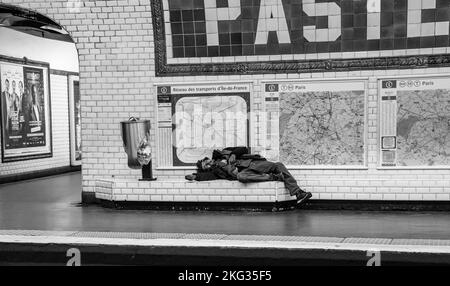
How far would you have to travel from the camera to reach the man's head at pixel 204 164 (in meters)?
8.59

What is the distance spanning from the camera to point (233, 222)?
7602mm

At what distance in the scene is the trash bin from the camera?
870cm

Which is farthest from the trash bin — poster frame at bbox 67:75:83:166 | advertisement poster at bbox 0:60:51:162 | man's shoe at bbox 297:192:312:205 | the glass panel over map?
poster frame at bbox 67:75:83:166

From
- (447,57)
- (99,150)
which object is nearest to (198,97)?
(99,150)

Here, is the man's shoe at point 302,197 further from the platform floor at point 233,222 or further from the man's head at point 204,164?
the man's head at point 204,164

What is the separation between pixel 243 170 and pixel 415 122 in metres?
2.38

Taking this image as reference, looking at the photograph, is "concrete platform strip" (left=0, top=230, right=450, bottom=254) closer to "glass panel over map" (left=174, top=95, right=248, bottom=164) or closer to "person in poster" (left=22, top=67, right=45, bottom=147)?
"glass panel over map" (left=174, top=95, right=248, bottom=164)

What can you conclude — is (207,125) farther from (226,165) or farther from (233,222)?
(233,222)

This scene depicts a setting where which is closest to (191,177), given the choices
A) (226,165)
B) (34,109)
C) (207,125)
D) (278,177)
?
(226,165)

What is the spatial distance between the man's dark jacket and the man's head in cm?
5

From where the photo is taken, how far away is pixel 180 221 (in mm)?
7734

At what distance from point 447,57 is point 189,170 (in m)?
3.80

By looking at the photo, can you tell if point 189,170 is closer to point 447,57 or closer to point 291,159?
point 291,159

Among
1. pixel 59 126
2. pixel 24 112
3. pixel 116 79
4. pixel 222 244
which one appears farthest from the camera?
pixel 59 126
